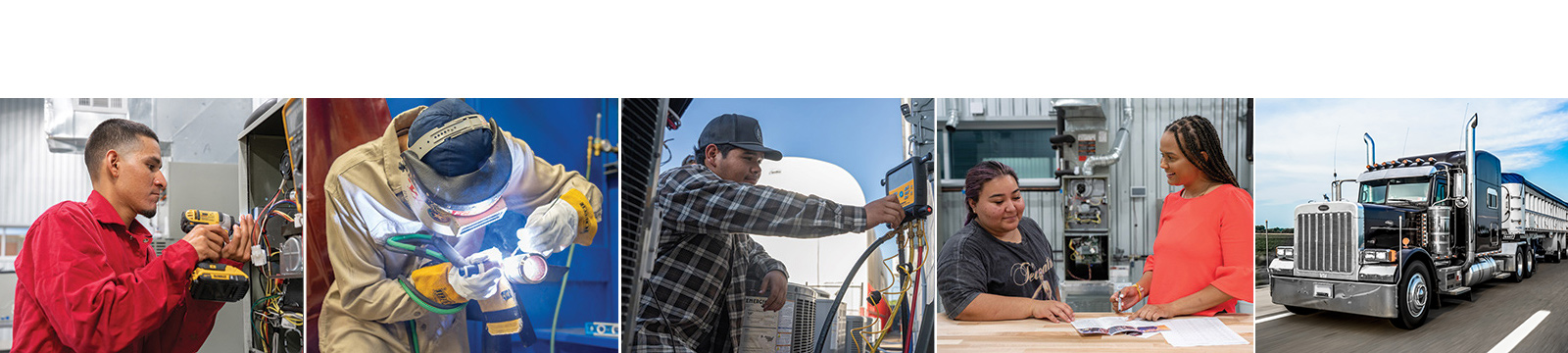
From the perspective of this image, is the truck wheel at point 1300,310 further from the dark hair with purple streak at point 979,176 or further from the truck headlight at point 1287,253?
the dark hair with purple streak at point 979,176

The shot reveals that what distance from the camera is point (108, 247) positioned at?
372 centimetres

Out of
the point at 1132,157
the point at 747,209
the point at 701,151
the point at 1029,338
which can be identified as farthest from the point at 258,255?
the point at 1132,157

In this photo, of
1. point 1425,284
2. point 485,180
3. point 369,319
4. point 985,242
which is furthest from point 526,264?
point 1425,284

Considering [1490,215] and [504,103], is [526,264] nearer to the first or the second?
[504,103]

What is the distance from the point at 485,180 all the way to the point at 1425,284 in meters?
4.25

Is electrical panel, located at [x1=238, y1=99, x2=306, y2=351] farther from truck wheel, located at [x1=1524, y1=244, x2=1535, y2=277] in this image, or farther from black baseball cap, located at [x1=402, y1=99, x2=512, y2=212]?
truck wheel, located at [x1=1524, y1=244, x2=1535, y2=277]

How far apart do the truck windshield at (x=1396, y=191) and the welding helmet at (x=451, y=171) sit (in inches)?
149

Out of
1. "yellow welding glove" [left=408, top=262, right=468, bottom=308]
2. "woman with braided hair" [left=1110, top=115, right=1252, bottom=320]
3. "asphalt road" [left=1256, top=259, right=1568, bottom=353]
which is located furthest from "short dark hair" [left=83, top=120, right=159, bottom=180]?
"asphalt road" [left=1256, top=259, right=1568, bottom=353]

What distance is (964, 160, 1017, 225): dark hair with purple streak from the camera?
378 cm

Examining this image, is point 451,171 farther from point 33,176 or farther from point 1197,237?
point 1197,237

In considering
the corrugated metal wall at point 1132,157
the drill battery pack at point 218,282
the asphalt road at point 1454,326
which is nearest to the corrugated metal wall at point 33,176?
the drill battery pack at point 218,282

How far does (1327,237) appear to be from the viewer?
395 cm

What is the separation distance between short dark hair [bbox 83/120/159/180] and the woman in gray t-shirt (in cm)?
356

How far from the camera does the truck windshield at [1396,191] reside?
3.92 metres
